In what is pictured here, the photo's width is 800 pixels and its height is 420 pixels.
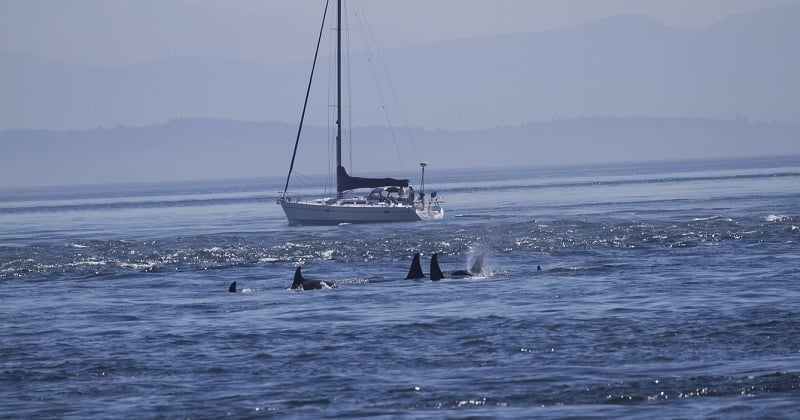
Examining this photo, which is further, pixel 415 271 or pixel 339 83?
pixel 339 83

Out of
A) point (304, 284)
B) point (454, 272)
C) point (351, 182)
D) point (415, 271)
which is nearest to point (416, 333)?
point (304, 284)

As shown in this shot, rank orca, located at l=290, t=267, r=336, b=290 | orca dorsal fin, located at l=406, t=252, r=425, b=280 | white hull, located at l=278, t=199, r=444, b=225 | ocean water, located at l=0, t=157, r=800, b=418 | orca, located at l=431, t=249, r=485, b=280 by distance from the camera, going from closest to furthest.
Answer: ocean water, located at l=0, t=157, r=800, b=418, orca, located at l=290, t=267, r=336, b=290, orca, located at l=431, t=249, r=485, b=280, orca dorsal fin, located at l=406, t=252, r=425, b=280, white hull, located at l=278, t=199, r=444, b=225

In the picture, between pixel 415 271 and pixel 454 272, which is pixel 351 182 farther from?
pixel 415 271

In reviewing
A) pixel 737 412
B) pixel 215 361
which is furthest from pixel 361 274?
pixel 737 412

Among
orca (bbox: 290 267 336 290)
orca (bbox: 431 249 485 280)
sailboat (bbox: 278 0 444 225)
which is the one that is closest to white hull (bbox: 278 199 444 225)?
sailboat (bbox: 278 0 444 225)

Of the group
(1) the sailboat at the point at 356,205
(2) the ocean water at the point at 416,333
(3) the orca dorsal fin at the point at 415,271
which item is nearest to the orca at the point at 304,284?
(2) the ocean water at the point at 416,333

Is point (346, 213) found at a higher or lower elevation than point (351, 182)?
lower

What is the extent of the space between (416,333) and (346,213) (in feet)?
149

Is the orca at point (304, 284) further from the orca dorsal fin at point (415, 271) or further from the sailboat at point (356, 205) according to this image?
the sailboat at point (356, 205)

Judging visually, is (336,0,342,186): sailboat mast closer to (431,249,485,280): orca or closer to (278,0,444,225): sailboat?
(278,0,444,225): sailboat

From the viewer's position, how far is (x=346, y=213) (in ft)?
230

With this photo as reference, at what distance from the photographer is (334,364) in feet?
71.7

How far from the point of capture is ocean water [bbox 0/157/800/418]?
1859 cm

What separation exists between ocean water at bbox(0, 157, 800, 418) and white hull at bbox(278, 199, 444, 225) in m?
19.1
